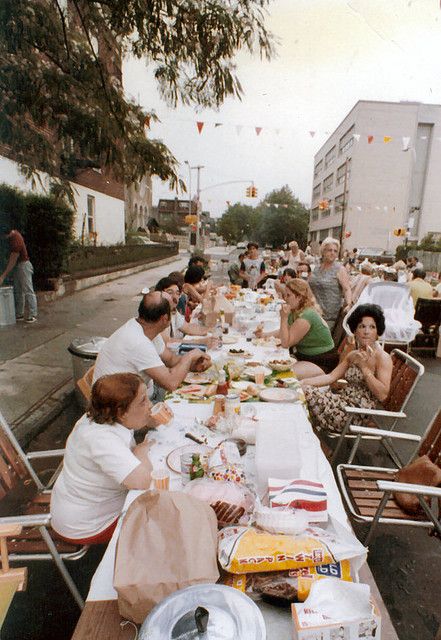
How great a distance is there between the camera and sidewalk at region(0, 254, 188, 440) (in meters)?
4.44

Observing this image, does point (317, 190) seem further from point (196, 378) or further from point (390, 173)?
point (196, 378)

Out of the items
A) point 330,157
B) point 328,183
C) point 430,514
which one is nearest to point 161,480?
point 430,514

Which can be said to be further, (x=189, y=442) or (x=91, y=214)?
(x=91, y=214)

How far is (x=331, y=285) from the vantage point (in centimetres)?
613

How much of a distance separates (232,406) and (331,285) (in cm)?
419

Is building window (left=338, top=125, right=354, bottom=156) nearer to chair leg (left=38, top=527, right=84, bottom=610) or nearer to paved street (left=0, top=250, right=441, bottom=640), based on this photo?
paved street (left=0, top=250, right=441, bottom=640)

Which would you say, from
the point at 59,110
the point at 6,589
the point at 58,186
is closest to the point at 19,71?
the point at 59,110

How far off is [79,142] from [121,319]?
4.81 meters

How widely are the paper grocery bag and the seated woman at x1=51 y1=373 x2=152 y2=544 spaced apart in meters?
0.57

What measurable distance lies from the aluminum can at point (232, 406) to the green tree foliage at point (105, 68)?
3.30m

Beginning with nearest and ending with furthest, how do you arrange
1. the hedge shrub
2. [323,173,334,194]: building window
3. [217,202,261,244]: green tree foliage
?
the hedge shrub → [323,173,334,194]: building window → [217,202,261,244]: green tree foliage

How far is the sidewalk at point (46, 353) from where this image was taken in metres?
4.44

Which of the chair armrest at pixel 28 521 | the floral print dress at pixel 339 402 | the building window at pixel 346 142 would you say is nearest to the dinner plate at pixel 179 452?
the chair armrest at pixel 28 521

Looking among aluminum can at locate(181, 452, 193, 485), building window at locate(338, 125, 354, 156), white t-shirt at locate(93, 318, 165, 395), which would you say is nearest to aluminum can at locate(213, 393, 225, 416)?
white t-shirt at locate(93, 318, 165, 395)
